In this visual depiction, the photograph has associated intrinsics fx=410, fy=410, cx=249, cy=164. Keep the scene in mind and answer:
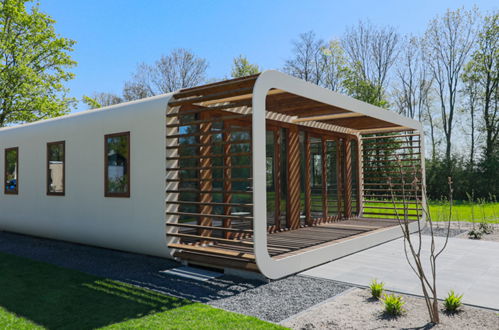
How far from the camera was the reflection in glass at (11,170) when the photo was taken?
412 inches

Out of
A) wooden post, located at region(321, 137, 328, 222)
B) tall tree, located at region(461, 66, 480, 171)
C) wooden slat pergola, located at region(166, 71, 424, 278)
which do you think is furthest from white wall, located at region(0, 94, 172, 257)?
tall tree, located at region(461, 66, 480, 171)

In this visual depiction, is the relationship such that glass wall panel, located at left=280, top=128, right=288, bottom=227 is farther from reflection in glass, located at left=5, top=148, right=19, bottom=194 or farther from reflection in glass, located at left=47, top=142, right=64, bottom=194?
reflection in glass, located at left=5, top=148, right=19, bottom=194

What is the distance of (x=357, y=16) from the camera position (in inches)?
1085

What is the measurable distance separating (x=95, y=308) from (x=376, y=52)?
86.7 feet

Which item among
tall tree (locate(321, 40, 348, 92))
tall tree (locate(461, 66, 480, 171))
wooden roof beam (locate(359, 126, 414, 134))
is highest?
tall tree (locate(321, 40, 348, 92))

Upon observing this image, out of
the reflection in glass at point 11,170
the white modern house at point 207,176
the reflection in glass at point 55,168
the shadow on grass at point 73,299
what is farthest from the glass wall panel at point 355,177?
the reflection in glass at point 11,170

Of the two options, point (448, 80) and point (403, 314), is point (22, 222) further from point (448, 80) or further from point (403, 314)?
point (448, 80)

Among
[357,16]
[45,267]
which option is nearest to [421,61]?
[357,16]

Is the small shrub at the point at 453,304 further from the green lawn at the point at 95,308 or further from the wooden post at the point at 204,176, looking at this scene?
the wooden post at the point at 204,176

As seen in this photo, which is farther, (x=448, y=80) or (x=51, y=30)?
(x=448, y=80)

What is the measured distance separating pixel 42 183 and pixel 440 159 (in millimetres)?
22025

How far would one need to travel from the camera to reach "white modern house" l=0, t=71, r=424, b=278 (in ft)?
18.9

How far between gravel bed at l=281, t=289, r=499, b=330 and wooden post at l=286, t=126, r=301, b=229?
4.68 meters

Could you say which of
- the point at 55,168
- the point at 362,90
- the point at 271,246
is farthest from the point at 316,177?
the point at 362,90
